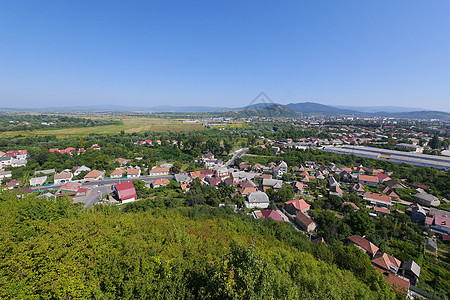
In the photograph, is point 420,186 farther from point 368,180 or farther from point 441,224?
point 441,224

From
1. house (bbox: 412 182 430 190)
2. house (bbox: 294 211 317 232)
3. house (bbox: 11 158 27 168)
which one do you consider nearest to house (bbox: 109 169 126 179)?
house (bbox: 11 158 27 168)

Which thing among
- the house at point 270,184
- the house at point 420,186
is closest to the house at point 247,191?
the house at point 270,184

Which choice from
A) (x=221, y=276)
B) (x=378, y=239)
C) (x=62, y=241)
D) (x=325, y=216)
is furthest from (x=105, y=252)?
(x=378, y=239)

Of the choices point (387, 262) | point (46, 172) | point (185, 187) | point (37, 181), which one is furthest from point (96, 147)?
point (387, 262)

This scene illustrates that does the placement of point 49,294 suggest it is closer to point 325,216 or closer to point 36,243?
point 36,243

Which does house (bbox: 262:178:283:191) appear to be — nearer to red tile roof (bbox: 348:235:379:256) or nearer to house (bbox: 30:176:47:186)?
red tile roof (bbox: 348:235:379:256)

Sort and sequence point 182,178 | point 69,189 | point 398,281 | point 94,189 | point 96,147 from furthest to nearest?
point 96,147 → point 182,178 → point 94,189 → point 69,189 → point 398,281
